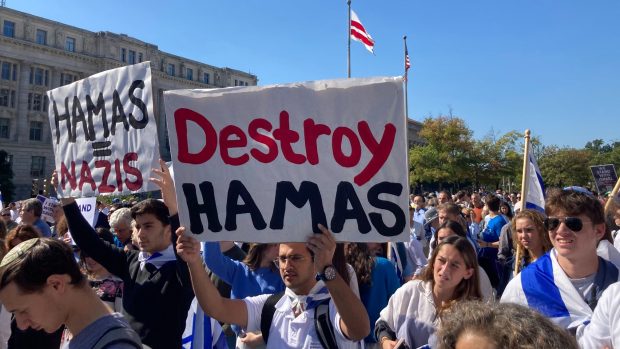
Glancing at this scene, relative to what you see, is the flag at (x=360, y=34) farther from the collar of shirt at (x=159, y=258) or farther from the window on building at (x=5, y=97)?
the window on building at (x=5, y=97)

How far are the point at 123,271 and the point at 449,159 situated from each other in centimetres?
3676

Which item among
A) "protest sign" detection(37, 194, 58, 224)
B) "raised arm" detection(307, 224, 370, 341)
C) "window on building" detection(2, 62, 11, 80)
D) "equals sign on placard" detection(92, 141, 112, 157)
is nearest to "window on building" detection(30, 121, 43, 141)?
"window on building" detection(2, 62, 11, 80)

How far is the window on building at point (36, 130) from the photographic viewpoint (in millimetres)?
55062

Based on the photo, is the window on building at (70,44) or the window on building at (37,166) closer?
the window on building at (37,166)

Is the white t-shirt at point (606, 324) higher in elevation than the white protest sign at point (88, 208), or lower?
lower

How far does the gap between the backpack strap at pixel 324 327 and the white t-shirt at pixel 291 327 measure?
0.02m

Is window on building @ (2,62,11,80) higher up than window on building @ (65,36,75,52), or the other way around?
window on building @ (65,36,75,52)

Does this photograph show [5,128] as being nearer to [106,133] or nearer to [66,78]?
[66,78]

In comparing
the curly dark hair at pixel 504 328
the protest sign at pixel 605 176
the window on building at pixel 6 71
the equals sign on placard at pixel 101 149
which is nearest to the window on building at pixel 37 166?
the window on building at pixel 6 71

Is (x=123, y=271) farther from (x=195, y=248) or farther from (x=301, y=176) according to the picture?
(x=301, y=176)

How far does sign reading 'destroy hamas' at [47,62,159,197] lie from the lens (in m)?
3.54

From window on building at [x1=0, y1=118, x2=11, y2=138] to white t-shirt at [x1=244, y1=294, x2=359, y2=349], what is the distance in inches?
2331

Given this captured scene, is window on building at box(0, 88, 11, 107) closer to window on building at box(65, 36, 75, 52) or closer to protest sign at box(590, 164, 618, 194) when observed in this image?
window on building at box(65, 36, 75, 52)

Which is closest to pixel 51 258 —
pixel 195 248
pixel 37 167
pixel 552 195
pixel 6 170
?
pixel 195 248
